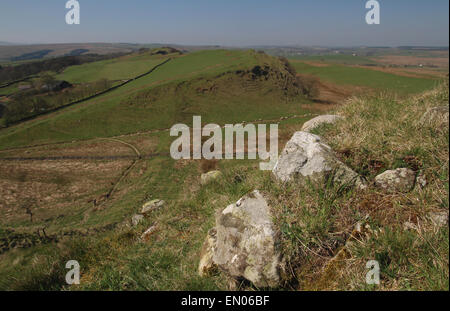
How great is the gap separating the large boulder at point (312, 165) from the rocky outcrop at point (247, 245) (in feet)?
2.77

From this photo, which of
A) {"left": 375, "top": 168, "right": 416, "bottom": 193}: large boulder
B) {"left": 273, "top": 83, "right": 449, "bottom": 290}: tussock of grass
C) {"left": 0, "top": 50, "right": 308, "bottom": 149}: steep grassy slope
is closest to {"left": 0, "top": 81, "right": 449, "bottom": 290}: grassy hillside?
{"left": 273, "top": 83, "right": 449, "bottom": 290}: tussock of grass

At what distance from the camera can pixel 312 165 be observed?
406 centimetres

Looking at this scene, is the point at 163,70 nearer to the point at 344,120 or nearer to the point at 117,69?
the point at 117,69

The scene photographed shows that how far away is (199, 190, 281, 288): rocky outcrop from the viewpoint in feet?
9.53

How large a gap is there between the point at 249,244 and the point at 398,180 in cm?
242

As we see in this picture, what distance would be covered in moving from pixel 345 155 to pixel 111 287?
4439mm

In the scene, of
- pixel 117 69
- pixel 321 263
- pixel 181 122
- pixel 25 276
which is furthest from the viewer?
pixel 117 69

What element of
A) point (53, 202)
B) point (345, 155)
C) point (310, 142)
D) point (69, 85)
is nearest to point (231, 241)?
point (310, 142)

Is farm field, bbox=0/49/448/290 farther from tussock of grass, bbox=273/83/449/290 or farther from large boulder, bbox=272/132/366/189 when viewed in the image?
large boulder, bbox=272/132/366/189

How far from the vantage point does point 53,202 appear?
16.5 meters

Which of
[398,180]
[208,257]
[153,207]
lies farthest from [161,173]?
[398,180]

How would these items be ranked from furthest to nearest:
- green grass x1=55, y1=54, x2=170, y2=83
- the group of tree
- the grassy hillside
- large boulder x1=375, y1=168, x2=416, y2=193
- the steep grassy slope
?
green grass x1=55, y1=54, x2=170, y2=83 < the group of tree < the steep grassy slope < large boulder x1=375, y1=168, x2=416, y2=193 < the grassy hillside

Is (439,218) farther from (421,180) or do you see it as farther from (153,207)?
(153,207)

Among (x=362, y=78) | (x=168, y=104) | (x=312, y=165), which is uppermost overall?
(x=362, y=78)
